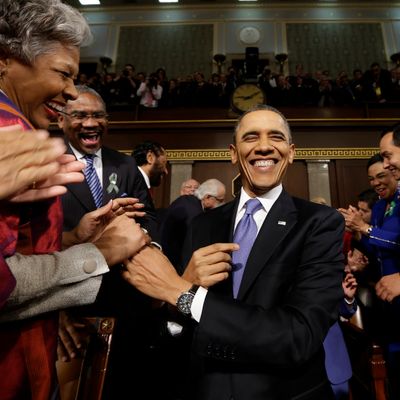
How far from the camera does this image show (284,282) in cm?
114

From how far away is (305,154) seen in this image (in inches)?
262

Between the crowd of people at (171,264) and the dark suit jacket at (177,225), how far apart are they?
1.17 m

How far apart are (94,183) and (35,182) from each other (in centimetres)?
119

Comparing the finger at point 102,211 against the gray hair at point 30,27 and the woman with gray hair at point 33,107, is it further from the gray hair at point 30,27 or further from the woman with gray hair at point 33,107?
the gray hair at point 30,27

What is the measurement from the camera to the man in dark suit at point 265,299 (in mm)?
991

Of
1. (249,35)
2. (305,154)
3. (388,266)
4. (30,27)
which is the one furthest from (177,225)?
(249,35)

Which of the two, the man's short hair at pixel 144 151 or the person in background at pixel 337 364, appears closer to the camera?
the person in background at pixel 337 364

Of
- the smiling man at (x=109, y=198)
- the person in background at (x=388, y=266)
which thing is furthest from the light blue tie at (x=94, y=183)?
the person in background at (x=388, y=266)

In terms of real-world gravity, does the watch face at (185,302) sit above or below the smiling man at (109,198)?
below

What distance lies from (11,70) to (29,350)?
73 centimetres

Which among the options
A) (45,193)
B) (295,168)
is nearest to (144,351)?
(45,193)

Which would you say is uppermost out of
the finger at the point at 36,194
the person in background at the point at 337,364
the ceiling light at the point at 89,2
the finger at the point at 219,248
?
the ceiling light at the point at 89,2

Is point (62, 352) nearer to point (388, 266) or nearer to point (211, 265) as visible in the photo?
point (211, 265)

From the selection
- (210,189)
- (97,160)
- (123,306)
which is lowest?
(123,306)
